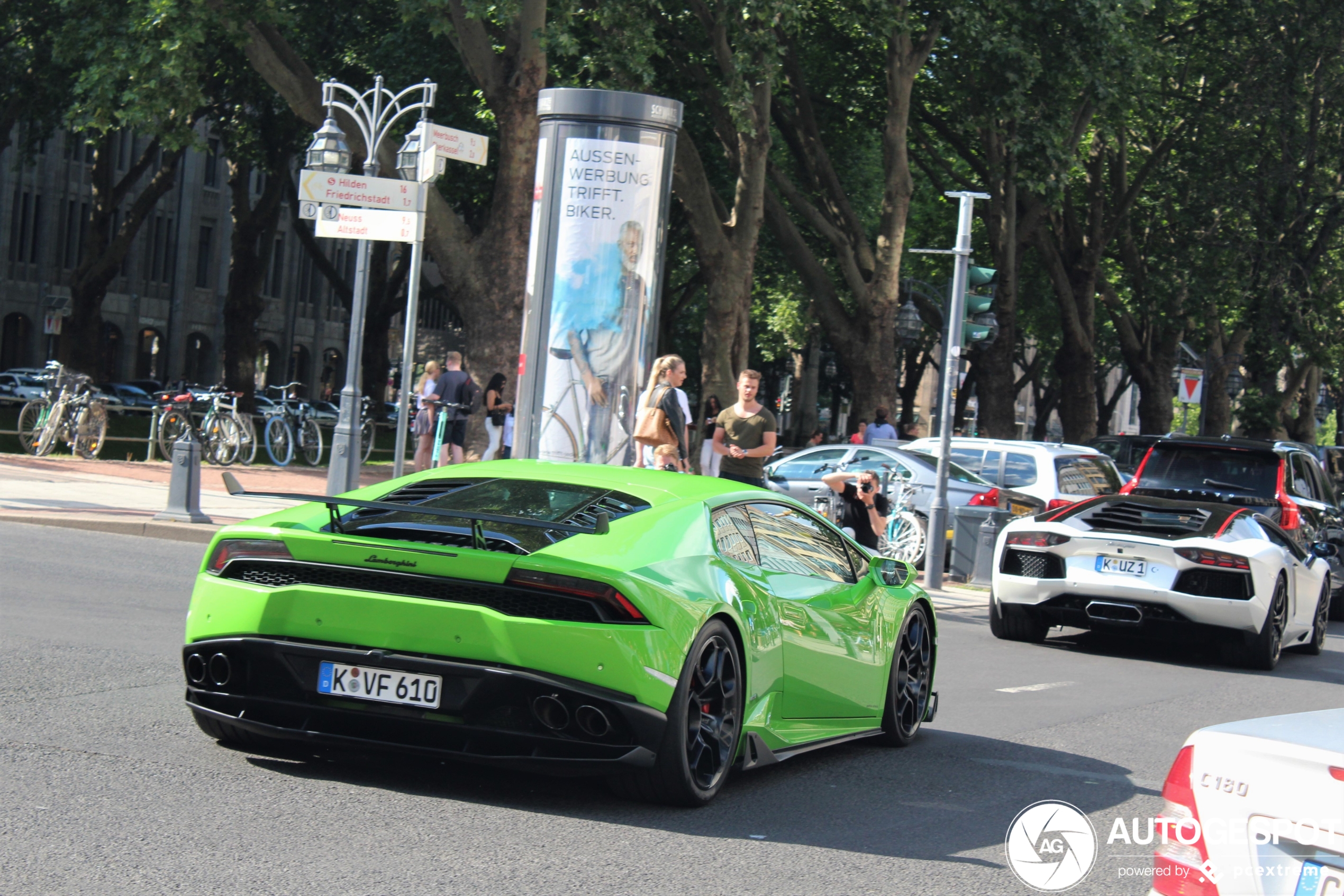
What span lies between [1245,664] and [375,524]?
8.66 meters

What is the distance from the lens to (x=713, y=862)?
5.14 m

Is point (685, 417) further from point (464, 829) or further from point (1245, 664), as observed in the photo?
point (464, 829)

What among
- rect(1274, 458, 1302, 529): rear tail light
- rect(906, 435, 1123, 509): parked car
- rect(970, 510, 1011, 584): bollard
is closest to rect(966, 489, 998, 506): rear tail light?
rect(906, 435, 1123, 509): parked car

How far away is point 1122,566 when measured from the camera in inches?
487

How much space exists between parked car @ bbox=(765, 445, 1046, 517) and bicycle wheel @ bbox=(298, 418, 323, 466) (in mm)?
9613

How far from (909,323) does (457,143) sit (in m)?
17.7

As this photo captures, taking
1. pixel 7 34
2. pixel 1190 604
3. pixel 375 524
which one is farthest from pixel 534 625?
pixel 7 34

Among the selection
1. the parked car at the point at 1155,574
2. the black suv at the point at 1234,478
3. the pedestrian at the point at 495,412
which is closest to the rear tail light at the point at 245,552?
the parked car at the point at 1155,574

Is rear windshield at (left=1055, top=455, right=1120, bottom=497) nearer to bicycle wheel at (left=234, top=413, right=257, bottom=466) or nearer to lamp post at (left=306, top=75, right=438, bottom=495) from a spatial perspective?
lamp post at (left=306, top=75, right=438, bottom=495)

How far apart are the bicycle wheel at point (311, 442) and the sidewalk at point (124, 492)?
52 centimetres

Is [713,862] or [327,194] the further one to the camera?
[327,194]

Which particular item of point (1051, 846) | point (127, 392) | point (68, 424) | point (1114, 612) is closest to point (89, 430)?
point (68, 424)

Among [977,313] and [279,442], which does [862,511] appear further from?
[279,442]

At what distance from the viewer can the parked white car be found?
10.4 ft
